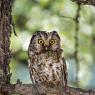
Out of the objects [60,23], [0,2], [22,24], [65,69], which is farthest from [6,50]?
[22,24]

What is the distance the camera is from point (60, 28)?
5.91m

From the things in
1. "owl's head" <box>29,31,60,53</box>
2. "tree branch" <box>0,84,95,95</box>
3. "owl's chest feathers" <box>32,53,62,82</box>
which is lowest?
"tree branch" <box>0,84,95,95</box>

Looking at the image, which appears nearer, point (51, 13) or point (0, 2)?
point (0, 2)

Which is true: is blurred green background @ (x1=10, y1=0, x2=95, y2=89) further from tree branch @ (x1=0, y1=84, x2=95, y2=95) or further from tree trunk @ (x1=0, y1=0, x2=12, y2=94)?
tree branch @ (x1=0, y1=84, x2=95, y2=95)

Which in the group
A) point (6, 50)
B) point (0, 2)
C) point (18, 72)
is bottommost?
point (18, 72)

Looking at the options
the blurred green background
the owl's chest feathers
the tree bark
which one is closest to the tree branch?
the tree bark

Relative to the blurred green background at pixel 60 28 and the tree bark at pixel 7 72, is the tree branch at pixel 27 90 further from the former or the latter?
the blurred green background at pixel 60 28

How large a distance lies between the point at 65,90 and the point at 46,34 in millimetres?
889

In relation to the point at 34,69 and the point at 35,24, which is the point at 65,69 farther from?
the point at 35,24

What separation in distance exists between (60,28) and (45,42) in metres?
1.69

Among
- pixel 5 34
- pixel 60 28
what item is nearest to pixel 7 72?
pixel 5 34

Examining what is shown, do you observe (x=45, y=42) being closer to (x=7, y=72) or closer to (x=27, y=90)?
(x=7, y=72)

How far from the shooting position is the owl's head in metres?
4.22

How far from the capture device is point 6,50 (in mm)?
3592
